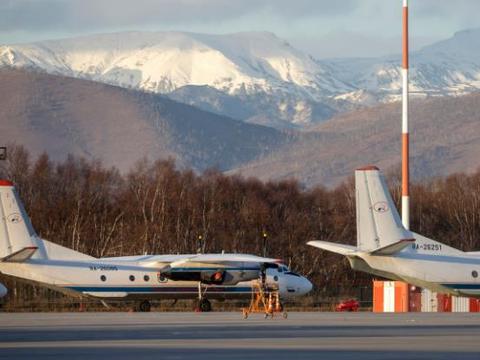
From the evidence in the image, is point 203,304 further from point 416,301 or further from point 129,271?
point 416,301

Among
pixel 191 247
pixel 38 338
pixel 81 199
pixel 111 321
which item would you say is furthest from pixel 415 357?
pixel 81 199

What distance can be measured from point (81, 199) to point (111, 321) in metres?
59.1

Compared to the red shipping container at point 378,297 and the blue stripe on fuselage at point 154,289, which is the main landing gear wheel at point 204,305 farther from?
the red shipping container at point 378,297

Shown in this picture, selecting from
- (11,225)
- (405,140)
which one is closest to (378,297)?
(405,140)

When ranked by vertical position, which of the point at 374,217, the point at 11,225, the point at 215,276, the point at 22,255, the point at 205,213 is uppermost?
the point at 205,213

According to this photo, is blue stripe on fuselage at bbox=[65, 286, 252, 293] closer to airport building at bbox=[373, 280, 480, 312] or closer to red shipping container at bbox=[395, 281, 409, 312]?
airport building at bbox=[373, 280, 480, 312]

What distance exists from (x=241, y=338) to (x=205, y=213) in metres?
70.9

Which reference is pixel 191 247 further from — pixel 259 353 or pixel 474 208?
pixel 259 353

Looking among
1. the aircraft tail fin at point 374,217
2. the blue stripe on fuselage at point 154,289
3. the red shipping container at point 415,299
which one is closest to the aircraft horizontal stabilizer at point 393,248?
the aircraft tail fin at point 374,217

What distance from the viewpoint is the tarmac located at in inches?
1341

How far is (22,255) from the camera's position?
62531 millimetres

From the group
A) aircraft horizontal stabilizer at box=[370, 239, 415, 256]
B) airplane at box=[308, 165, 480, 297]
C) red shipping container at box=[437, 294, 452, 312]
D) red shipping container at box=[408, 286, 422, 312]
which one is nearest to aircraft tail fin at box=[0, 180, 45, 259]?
airplane at box=[308, 165, 480, 297]

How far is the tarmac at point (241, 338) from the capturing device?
112 ft

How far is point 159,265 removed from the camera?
67.7 m
